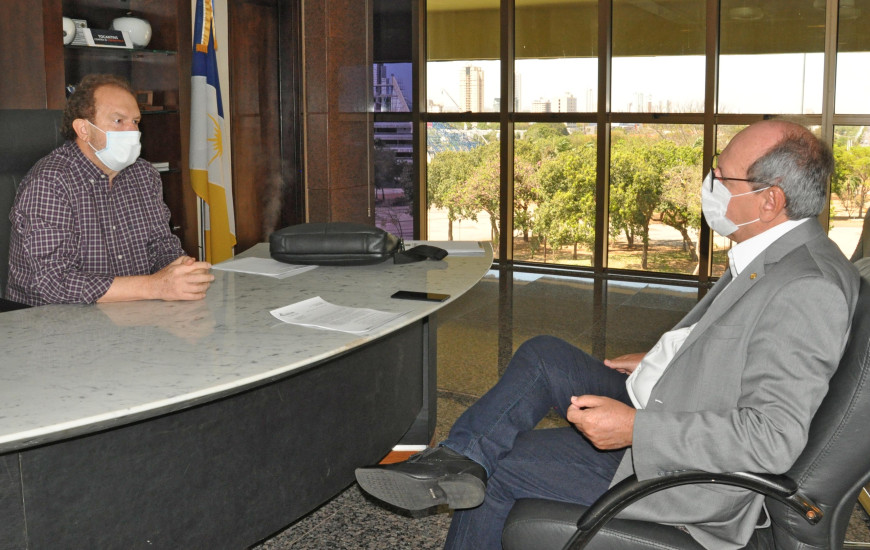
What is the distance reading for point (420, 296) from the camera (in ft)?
8.16

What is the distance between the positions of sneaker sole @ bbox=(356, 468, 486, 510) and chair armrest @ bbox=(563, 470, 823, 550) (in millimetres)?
309

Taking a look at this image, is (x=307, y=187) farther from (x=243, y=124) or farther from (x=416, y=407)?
(x=416, y=407)

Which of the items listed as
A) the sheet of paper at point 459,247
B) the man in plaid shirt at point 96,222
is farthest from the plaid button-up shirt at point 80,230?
the sheet of paper at point 459,247

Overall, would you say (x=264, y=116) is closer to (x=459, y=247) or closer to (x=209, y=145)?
(x=209, y=145)

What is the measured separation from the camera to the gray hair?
195 cm

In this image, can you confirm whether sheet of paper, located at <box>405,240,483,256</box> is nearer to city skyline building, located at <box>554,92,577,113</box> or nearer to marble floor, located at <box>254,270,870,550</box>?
marble floor, located at <box>254,270,870,550</box>

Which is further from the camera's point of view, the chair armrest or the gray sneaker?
the gray sneaker

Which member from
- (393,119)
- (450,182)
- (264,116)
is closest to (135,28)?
(264,116)

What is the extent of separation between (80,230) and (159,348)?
1099 millimetres

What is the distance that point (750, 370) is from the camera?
1736mm

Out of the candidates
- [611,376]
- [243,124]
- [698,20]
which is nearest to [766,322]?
[611,376]

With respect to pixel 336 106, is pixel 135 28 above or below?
above

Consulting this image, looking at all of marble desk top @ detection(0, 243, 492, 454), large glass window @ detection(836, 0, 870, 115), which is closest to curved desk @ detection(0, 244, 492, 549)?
marble desk top @ detection(0, 243, 492, 454)

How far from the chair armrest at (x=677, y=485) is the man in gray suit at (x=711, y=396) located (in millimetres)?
36
